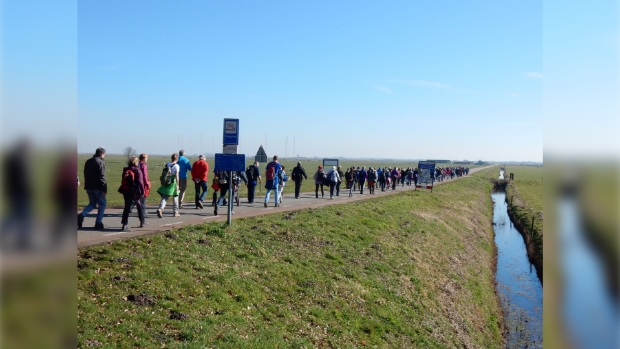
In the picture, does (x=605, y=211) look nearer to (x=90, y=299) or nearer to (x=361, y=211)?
(x=90, y=299)

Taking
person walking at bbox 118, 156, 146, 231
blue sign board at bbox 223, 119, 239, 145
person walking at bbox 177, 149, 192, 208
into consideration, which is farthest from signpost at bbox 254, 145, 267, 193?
person walking at bbox 118, 156, 146, 231

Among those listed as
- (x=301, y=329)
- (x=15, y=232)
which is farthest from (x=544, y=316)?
(x=301, y=329)

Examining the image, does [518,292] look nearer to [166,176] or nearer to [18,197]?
[166,176]

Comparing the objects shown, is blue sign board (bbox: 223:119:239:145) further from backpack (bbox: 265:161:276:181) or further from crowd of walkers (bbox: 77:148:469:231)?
backpack (bbox: 265:161:276:181)

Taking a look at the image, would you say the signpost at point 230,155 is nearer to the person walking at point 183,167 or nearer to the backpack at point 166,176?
the backpack at point 166,176

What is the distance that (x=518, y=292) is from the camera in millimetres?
25594

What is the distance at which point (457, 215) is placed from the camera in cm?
3888

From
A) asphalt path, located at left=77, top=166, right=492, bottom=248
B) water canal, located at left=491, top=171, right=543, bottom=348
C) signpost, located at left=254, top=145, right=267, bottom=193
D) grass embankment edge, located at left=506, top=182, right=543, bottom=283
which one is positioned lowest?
water canal, located at left=491, top=171, right=543, bottom=348

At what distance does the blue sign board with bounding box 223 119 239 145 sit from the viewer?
15.5 m

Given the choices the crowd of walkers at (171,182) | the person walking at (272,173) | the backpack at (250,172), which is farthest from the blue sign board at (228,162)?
the backpack at (250,172)

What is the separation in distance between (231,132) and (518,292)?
18431mm

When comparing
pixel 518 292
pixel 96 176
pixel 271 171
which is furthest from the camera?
pixel 518 292

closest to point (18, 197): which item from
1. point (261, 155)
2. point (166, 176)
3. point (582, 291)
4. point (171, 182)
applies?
point (582, 291)

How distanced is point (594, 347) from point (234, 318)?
910 cm
